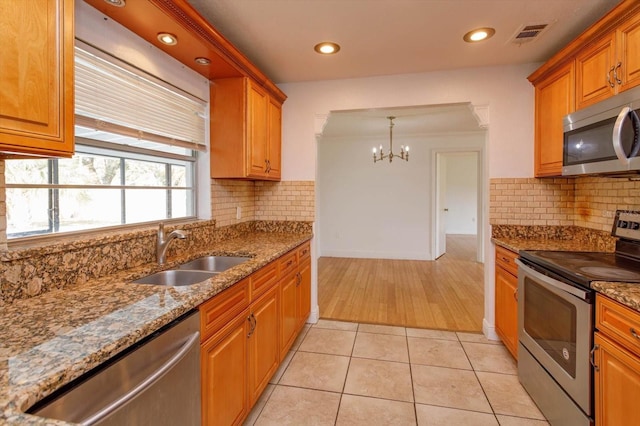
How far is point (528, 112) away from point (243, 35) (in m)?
2.41

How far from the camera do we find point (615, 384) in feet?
4.24

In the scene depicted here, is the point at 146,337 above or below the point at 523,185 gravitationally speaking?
below

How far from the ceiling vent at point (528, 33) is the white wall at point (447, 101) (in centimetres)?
45

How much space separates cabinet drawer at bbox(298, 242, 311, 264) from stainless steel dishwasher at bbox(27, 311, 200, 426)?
150cm

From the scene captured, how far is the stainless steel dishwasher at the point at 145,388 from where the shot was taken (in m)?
0.76

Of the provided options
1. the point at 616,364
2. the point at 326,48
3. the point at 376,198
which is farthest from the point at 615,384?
the point at 376,198

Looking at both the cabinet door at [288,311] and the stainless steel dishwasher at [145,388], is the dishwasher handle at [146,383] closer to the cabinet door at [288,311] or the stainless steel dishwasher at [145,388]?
the stainless steel dishwasher at [145,388]

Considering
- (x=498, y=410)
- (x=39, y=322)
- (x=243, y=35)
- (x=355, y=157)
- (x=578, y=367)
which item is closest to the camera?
(x=39, y=322)

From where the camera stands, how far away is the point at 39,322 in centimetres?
99

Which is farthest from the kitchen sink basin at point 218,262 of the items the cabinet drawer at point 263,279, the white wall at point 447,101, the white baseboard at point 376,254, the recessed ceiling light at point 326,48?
the white baseboard at point 376,254

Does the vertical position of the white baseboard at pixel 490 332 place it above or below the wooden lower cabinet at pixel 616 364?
below

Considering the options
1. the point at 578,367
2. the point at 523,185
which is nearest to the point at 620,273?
the point at 578,367

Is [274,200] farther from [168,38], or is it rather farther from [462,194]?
[462,194]

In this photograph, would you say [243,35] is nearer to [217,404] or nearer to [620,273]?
[217,404]
